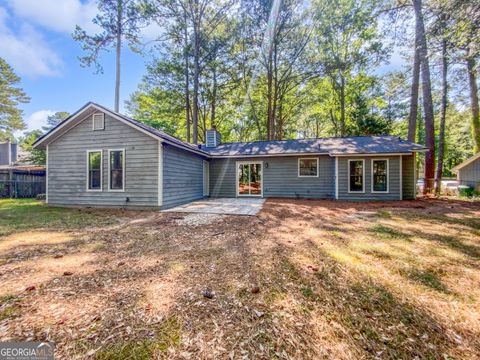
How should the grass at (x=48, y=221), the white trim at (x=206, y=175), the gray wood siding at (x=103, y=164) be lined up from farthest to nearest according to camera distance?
1. the white trim at (x=206, y=175)
2. the gray wood siding at (x=103, y=164)
3. the grass at (x=48, y=221)

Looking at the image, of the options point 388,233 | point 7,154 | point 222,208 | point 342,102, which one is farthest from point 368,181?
point 7,154

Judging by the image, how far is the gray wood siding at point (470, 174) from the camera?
13.7 metres

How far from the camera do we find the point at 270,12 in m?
16.3

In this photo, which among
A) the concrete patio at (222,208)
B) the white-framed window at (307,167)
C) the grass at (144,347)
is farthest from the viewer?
the white-framed window at (307,167)

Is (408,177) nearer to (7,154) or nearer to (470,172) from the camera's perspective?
(470,172)

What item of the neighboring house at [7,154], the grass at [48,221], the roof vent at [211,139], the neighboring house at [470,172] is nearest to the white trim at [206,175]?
the roof vent at [211,139]

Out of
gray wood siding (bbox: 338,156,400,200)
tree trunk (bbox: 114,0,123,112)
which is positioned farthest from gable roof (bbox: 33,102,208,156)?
gray wood siding (bbox: 338,156,400,200)

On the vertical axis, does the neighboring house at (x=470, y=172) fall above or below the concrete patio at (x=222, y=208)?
above

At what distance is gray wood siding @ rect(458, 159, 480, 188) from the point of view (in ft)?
44.9

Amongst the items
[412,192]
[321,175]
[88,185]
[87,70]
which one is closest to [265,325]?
[88,185]

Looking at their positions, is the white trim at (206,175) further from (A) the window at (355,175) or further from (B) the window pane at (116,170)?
(A) the window at (355,175)

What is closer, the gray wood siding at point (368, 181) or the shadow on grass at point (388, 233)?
the shadow on grass at point (388, 233)

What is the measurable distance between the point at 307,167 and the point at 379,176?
3384mm

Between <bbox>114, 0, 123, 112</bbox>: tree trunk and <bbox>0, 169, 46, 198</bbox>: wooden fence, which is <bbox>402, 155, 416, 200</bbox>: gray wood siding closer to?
<bbox>114, 0, 123, 112</bbox>: tree trunk
